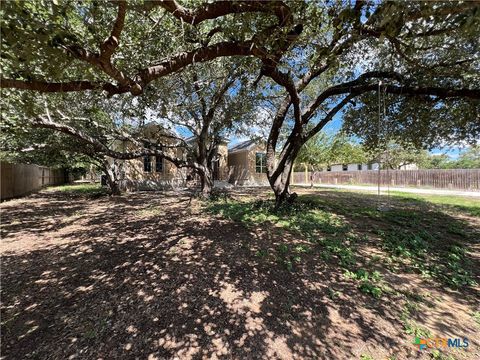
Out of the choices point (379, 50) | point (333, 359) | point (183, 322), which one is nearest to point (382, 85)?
point (379, 50)

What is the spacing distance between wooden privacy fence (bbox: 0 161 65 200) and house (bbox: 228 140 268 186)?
14.5 metres

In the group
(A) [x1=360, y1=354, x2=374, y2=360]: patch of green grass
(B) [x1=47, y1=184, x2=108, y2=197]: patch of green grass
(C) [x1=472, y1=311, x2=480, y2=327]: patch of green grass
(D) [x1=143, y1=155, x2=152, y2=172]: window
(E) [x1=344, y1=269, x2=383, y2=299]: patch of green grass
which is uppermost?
(D) [x1=143, y1=155, x2=152, y2=172]: window

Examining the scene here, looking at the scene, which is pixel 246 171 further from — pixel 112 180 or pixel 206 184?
pixel 112 180

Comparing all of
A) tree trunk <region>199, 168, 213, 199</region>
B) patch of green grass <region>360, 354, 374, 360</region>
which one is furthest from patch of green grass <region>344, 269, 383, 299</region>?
tree trunk <region>199, 168, 213, 199</region>

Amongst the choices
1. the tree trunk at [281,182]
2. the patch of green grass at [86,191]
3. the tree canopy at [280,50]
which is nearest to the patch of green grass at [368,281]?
the tree canopy at [280,50]

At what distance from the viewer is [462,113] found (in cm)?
611

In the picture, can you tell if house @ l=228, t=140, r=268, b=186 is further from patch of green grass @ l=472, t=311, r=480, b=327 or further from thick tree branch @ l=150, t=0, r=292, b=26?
patch of green grass @ l=472, t=311, r=480, b=327

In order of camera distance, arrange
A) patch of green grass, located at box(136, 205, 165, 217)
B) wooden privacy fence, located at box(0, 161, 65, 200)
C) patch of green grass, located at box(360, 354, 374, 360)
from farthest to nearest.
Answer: wooden privacy fence, located at box(0, 161, 65, 200)
patch of green grass, located at box(136, 205, 165, 217)
patch of green grass, located at box(360, 354, 374, 360)

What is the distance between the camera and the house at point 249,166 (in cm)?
2075

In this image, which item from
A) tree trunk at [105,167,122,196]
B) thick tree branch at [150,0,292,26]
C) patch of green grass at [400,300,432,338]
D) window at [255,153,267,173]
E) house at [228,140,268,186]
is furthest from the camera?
window at [255,153,267,173]

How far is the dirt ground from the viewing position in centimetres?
224

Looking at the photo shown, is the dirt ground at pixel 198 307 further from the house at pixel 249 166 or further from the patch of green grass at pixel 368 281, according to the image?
the house at pixel 249 166

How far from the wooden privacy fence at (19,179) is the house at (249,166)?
14.5 meters

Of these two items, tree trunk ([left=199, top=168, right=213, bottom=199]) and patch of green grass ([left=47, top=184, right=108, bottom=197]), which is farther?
patch of green grass ([left=47, top=184, right=108, bottom=197])
